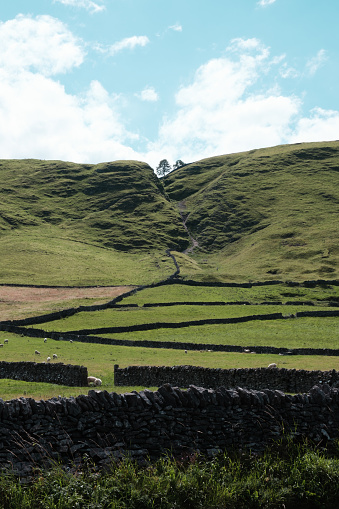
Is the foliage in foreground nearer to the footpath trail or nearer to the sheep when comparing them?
the sheep

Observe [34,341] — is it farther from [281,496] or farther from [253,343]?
[281,496]

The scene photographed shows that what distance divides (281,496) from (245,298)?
86.3 metres

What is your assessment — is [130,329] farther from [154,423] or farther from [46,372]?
[154,423]

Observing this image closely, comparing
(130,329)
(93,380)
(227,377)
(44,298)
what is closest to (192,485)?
(227,377)

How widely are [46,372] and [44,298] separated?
7128 cm

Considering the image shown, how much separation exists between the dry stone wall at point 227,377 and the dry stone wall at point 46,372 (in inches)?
96.3

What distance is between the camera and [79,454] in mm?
11531

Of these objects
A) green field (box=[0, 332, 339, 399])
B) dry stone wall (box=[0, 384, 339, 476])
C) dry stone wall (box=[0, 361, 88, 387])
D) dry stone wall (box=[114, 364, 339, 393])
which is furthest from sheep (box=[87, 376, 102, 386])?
dry stone wall (box=[0, 384, 339, 476])

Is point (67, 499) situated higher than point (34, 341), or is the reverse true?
point (67, 499)

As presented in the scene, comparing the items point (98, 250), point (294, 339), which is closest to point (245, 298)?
point (294, 339)

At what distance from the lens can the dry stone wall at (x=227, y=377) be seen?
88.4ft

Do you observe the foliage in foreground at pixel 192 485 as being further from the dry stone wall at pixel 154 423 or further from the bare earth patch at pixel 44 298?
the bare earth patch at pixel 44 298

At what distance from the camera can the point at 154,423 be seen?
12188 mm

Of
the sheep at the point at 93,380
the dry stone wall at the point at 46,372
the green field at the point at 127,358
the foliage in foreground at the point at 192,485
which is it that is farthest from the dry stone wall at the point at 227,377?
the foliage in foreground at the point at 192,485
